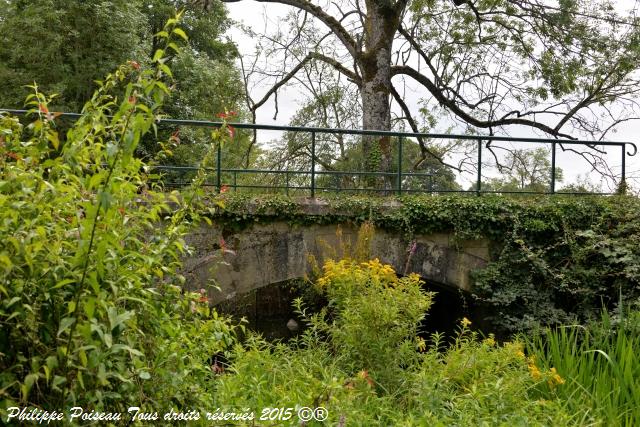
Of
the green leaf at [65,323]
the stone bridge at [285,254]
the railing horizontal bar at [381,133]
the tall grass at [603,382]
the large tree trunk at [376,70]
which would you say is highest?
the large tree trunk at [376,70]

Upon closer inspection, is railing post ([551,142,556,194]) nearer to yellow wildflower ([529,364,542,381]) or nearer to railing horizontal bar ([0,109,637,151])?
railing horizontal bar ([0,109,637,151])

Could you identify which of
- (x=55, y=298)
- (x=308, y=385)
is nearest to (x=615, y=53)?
(x=308, y=385)

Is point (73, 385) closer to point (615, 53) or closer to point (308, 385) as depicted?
point (308, 385)

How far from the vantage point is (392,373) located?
176 inches

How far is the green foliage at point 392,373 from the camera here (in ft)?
12.7

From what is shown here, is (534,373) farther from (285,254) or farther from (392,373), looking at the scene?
(285,254)

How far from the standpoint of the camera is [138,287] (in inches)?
76.8

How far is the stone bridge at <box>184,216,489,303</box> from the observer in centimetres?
657

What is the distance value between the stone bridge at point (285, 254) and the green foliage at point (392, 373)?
1.70 m

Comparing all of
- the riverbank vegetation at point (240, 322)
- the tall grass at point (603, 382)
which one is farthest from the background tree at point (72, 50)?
the tall grass at point (603, 382)

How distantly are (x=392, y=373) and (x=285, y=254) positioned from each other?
2.57m

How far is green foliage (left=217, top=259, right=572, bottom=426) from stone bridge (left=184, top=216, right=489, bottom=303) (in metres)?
1.70

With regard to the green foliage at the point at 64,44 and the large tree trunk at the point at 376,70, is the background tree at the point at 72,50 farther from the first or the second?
the large tree trunk at the point at 376,70

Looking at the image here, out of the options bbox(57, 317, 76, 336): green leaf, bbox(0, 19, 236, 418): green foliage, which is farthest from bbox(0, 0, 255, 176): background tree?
bbox(57, 317, 76, 336): green leaf
